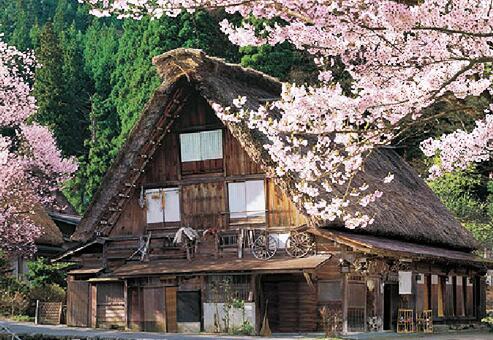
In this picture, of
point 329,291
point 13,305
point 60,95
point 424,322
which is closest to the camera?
point 329,291

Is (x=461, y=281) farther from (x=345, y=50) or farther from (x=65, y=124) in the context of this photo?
(x=65, y=124)

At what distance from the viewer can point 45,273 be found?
29703 mm

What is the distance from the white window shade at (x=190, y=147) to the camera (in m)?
24.3

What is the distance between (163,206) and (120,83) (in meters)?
27.2

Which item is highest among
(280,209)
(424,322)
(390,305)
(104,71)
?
(104,71)

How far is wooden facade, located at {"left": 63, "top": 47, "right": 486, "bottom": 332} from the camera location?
2228 centimetres

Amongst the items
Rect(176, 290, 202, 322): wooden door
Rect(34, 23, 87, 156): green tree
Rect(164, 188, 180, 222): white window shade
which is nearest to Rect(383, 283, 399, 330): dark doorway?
Rect(176, 290, 202, 322): wooden door

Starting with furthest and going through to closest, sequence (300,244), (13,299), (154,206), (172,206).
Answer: (13,299), (154,206), (172,206), (300,244)

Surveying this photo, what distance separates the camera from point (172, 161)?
2473cm

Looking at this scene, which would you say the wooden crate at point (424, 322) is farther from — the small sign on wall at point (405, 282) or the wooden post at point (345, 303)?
the wooden post at point (345, 303)

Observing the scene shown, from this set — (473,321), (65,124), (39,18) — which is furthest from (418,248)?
(39,18)

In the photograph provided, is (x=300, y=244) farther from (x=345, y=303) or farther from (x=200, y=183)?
(x=200, y=183)

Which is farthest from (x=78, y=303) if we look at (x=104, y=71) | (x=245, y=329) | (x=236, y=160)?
(x=104, y=71)

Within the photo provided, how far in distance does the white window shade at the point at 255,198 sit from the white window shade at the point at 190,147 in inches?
70.3
